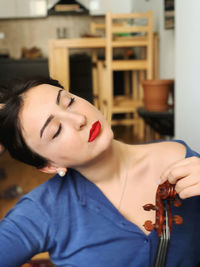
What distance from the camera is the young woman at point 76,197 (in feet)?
2.61

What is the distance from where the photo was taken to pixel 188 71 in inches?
58.5

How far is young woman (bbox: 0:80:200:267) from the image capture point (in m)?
0.80

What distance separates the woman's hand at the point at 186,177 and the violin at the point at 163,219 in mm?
19

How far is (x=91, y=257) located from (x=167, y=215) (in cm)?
26

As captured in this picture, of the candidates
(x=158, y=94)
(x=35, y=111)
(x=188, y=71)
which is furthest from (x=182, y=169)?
(x=158, y=94)

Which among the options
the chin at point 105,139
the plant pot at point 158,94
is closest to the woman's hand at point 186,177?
the chin at point 105,139

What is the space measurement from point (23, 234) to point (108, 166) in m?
0.27

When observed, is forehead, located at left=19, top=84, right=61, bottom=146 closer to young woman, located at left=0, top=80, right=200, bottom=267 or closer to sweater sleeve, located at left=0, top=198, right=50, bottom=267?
young woman, located at left=0, top=80, right=200, bottom=267

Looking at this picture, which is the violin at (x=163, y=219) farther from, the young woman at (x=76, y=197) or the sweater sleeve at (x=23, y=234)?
the sweater sleeve at (x=23, y=234)

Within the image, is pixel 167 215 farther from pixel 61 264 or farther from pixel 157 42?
pixel 157 42

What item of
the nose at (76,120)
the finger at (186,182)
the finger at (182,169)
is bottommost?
the finger at (186,182)

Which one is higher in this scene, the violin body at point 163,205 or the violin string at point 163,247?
the violin body at point 163,205

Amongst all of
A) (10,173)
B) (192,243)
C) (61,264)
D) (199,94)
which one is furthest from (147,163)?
(10,173)

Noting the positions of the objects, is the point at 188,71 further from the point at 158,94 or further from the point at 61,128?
the point at 158,94
